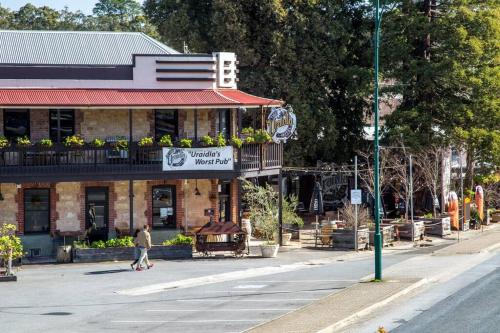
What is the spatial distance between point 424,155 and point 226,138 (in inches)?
488

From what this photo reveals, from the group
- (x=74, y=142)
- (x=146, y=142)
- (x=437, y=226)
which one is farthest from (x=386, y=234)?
(x=74, y=142)

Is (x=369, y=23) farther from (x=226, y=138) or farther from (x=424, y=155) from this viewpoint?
(x=226, y=138)

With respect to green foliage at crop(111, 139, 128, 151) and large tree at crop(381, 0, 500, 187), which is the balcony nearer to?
green foliage at crop(111, 139, 128, 151)

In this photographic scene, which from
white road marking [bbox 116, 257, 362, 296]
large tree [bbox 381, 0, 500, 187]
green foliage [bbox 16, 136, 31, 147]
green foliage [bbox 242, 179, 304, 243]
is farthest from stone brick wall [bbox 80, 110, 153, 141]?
large tree [bbox 381, 0, 500, 187]

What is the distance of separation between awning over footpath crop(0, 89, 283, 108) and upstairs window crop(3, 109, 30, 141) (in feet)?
4.38

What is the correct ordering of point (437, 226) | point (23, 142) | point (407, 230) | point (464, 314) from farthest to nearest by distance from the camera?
point (437, 226) → point (407, 230) → point (23, 142) → point (464, 314)

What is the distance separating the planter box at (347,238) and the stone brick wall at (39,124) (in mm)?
12691

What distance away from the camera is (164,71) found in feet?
139

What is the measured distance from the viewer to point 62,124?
41.9m

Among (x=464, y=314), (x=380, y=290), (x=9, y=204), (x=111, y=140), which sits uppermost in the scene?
(x=111, y=140)

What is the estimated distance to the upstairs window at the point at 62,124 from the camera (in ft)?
137

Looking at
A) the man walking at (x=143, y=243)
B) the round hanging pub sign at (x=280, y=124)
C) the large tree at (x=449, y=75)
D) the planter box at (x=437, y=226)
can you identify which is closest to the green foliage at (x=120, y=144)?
the man walking at (x=143, y=243)

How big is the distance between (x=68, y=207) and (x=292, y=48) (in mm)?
17087

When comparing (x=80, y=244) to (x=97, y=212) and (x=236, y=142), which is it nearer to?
(x=97, y=212)
